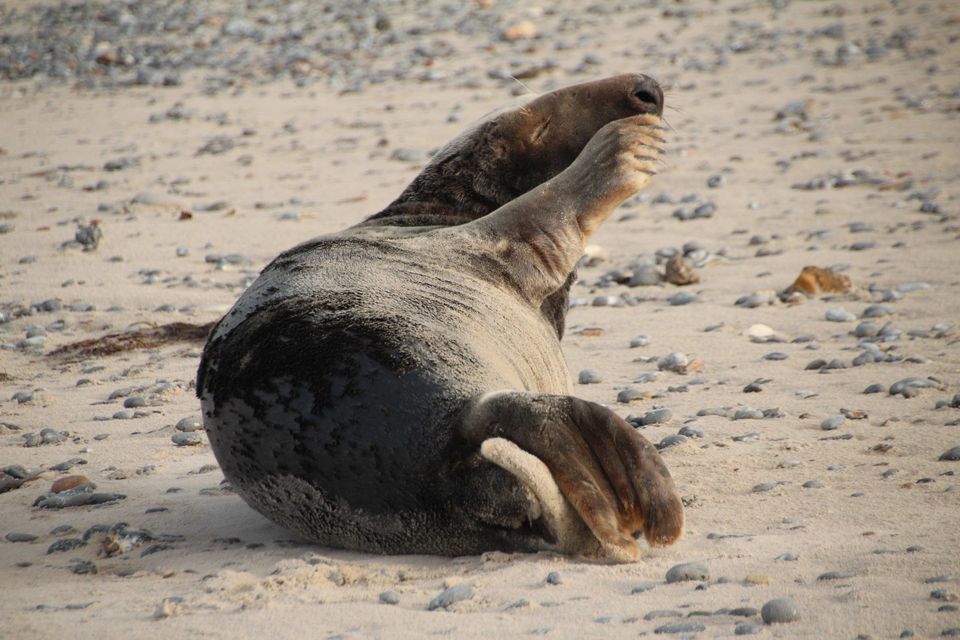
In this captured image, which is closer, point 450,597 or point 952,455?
point 450,597

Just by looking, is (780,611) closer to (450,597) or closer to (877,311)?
(450,597)

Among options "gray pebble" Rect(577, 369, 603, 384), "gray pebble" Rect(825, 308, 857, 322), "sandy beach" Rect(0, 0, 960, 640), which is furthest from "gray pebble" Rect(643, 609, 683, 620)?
"gray pebble" Rect(825, 308, 857, 322)

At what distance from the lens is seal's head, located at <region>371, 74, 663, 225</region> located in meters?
4.68

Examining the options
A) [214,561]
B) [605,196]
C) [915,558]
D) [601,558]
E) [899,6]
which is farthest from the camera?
[899,6]

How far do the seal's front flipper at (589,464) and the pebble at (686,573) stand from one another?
92mm

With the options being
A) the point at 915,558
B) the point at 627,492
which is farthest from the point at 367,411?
the point at 915,558

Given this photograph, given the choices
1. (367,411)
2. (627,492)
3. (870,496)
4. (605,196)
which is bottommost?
(870,496)

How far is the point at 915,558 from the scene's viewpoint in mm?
2820

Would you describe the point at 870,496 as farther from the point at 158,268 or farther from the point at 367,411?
the point at 158,268

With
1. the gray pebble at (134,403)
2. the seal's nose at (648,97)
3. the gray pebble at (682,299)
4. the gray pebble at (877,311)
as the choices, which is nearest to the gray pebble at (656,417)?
the seal's nose at (648,97)

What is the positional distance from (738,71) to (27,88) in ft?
28.8

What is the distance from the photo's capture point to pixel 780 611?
2.48 metres

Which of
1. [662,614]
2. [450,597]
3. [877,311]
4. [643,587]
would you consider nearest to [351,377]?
[450,597]

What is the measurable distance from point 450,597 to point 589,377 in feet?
8.32
